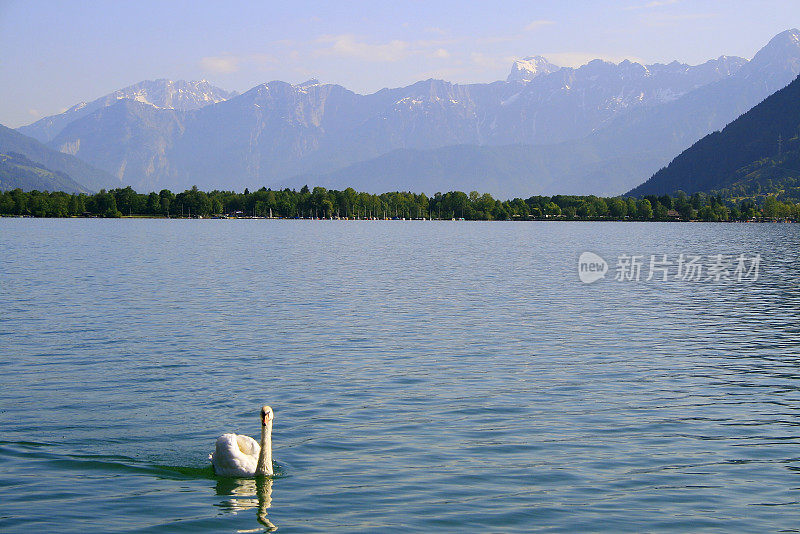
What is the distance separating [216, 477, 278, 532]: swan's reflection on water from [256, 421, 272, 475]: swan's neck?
0.30 meters

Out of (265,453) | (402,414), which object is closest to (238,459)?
(265,453)

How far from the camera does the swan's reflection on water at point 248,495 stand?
18297mm

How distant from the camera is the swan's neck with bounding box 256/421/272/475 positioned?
19.6 meters

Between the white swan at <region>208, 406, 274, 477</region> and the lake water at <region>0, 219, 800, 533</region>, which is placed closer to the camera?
the lake water at <region>0, 219, 800, 533</region>

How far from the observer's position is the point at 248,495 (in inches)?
763

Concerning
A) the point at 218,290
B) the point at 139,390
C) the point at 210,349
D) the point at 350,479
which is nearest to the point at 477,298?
the point at 218,290

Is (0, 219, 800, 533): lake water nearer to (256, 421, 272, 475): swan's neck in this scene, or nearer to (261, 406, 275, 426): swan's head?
(256, 421, 272, 475): swan's neck

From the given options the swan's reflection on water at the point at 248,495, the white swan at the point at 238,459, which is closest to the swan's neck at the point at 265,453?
the white swan at the point at 238,459

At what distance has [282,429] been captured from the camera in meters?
24.2

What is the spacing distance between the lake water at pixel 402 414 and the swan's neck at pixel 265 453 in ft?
1.06

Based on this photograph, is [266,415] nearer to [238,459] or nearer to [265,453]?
[265,453]

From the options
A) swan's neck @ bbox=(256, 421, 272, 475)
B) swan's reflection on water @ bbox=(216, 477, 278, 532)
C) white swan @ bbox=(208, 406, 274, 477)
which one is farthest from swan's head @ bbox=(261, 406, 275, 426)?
swan's reflection on water @ bbox=(216, 477, 278, 532)

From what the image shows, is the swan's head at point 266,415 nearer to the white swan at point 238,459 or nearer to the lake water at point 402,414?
the white swan at point 238,459

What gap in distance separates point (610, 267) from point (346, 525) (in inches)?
3384
